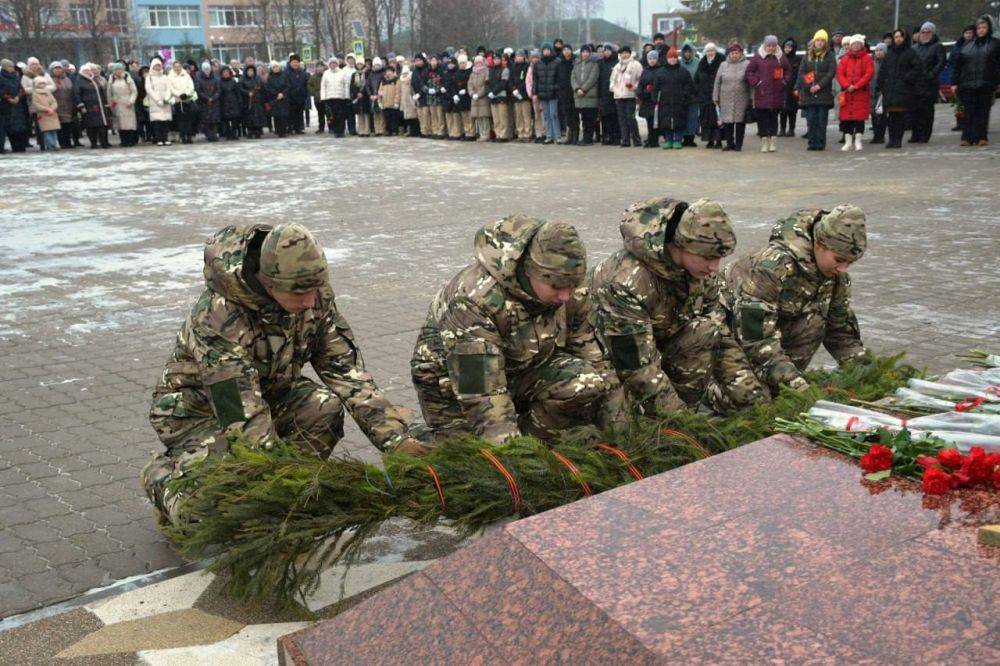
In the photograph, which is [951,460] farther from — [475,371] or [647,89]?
[647,89]

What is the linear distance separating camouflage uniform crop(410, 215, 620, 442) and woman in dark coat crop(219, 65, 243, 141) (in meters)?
20.8

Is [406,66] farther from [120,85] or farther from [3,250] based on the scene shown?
[3,250]

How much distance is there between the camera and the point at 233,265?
383 centimetres

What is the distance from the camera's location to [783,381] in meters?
5.02

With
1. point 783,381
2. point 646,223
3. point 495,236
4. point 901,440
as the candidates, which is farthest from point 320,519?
point 783,381

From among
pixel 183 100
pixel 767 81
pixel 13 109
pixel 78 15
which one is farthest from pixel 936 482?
pixel 78 15

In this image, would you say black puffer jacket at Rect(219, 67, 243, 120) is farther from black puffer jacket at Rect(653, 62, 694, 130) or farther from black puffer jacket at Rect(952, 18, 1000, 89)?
black puffer jacket at Rect(952, 18, 1000, 89)

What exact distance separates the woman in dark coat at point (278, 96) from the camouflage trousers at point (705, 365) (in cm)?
2130

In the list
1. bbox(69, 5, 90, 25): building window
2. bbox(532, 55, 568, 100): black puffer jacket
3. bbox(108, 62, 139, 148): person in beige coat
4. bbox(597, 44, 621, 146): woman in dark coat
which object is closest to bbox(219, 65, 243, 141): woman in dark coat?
bbox(108, 62, 139, 148): person in beige coat

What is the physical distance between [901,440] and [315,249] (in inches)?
77.0

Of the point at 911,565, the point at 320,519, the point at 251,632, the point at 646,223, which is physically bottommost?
the point at 251,632

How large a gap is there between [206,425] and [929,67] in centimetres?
1517

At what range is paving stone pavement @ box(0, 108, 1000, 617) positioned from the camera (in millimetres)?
4691

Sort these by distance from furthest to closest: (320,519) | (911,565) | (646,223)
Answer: (646,223) → (320,519) → (911,565)
